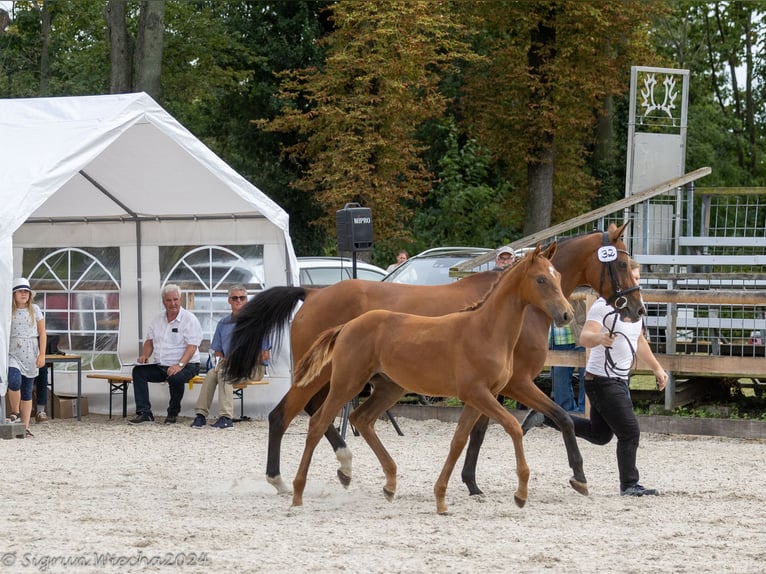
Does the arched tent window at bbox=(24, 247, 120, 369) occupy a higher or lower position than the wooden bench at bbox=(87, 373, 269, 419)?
higher

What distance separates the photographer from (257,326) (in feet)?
29.1

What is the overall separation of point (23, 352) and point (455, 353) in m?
6.06

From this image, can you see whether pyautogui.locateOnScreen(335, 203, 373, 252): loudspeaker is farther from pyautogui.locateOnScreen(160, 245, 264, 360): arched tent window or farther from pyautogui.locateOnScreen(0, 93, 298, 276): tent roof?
pyautogui.locateOnScreen(160, 245, 264, 360): arched tent window

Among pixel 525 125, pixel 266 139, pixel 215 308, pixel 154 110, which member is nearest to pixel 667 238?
pixel 215 308

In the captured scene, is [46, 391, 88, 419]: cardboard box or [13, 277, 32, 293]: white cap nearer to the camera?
[13, 277, 32, 293]: white cap

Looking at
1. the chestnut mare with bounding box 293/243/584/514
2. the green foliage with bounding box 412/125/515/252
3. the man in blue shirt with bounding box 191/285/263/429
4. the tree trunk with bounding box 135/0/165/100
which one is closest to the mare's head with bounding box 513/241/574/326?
the chestnut mare with bounding box 293/243/584/514

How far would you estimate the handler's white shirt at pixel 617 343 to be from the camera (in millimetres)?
7633

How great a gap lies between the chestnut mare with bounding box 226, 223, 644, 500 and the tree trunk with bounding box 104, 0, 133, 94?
54.3 ft

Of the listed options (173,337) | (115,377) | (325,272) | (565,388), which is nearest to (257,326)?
(565,388)

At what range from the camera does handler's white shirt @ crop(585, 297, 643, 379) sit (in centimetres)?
763

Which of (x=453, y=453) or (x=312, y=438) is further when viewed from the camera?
(x=312, y=438)

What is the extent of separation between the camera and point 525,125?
2636 centimetres

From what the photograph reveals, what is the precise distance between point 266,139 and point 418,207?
4345 millimetres

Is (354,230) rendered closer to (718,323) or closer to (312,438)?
(718,323)
